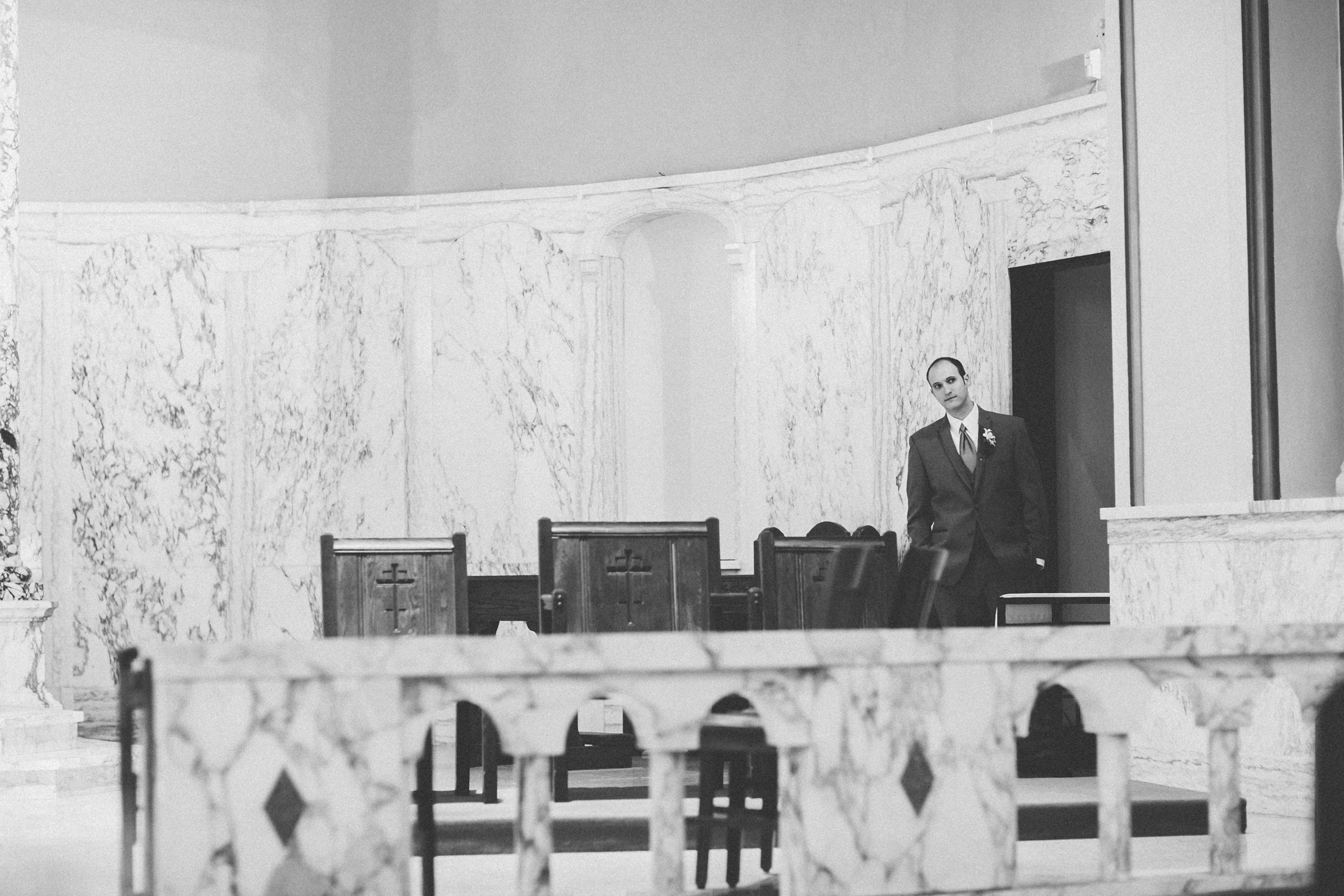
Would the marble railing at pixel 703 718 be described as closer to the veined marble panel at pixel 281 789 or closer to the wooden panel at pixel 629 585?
the veined marble panel at pixel 281 789

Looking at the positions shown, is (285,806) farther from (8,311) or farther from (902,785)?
(8,311)

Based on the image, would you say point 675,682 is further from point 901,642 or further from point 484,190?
point 484,190

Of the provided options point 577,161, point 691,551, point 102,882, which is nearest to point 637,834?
point 691,551

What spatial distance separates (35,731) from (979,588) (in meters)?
3.80

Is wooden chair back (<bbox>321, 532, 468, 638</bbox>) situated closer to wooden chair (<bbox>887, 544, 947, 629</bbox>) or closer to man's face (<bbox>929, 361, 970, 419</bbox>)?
wooden chair (<bbox>887, 544, 947, 629</bbox>)

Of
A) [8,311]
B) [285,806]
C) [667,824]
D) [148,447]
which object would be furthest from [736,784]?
[148,447]

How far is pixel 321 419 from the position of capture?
902cm

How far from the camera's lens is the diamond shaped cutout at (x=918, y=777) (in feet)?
8.98

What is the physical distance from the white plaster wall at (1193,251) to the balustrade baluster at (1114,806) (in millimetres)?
3016

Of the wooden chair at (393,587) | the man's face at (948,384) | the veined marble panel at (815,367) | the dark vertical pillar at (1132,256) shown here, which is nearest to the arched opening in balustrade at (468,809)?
the wooden chair at (393,587)

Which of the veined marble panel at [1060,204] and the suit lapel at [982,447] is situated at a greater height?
the veined marble panel at [1060,204]

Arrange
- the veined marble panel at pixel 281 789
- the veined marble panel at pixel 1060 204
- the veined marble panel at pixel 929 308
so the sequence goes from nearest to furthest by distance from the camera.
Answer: the veined marble panel at pixel 281 789, the veined marble panel at pixel 1060 204, the veined marble panel at pixel 929 308

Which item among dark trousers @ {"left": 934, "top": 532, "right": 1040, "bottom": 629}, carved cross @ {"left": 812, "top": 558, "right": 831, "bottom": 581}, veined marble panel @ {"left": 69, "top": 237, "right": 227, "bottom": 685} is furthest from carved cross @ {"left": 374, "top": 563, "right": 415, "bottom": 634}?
veined marble panel @ {"left": 69, "top": 237, "right": 227, "bottom": 685}

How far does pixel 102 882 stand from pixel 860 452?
4.76 meters
